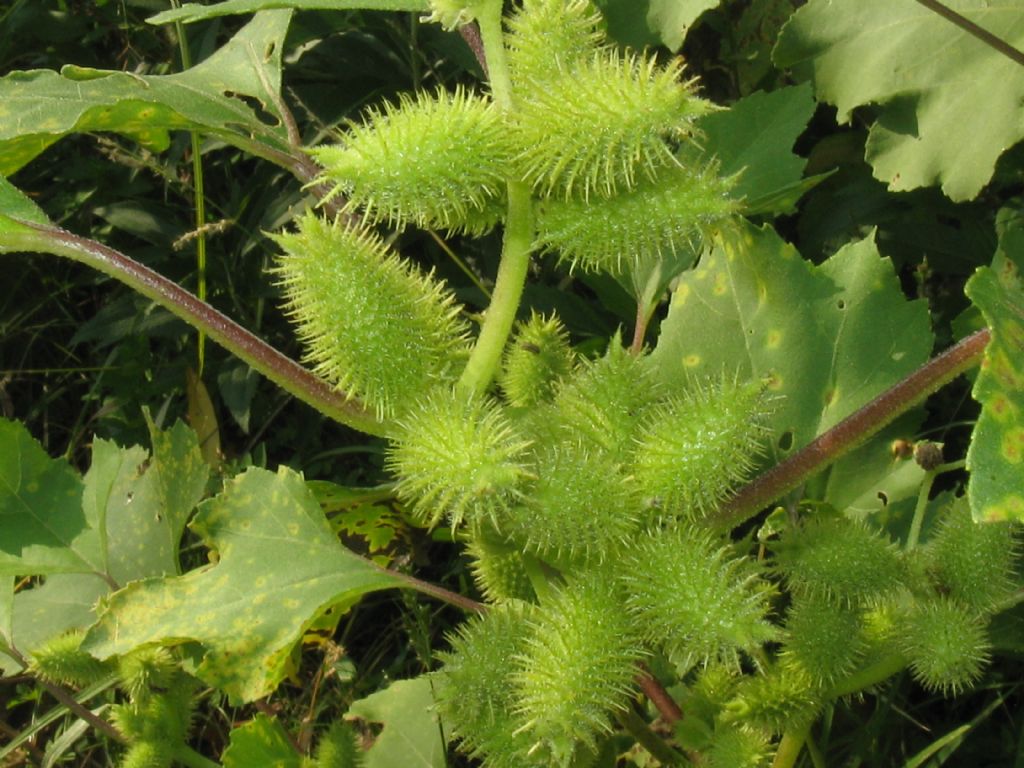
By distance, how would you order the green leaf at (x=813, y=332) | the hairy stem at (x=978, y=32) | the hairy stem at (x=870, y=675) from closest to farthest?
the hairy stem at (x=870, y=675) < the hairy stem at (x=978, y=32) < the green leaf at (x=813, y=332)

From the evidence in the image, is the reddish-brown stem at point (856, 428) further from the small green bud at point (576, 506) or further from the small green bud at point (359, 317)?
the small green bud at point (359, 317)

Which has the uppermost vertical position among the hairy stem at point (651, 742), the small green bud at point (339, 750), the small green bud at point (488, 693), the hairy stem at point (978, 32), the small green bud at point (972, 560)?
the hairy stem at point (978, 32)

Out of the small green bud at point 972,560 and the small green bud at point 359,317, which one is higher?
the small green bud at point 359,317

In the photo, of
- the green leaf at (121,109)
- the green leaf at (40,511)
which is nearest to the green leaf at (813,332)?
the green leaf at (121,109)

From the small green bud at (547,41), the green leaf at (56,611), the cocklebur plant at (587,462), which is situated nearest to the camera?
the cocklebur plant at (587,462)

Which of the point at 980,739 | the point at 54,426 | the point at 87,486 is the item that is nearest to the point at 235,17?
the point at 54,426

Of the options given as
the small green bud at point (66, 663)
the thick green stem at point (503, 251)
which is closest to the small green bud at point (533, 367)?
the thick green stem at point (503, 251)

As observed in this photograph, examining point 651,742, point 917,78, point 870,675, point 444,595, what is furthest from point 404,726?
point 917,78

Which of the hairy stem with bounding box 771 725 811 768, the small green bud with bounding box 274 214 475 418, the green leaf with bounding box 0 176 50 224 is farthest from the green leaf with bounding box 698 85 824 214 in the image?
the green leaf with bounding box 0 176 50 224

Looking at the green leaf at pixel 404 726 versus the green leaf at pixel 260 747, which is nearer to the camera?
the green leaf at pixel 260 747
